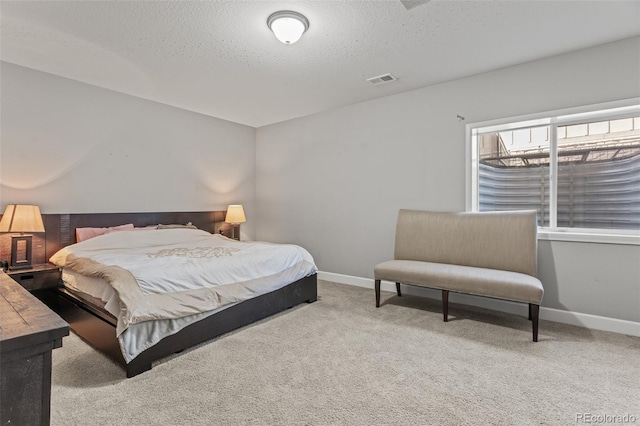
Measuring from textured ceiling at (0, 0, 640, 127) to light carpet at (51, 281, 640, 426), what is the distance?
8.32 ft

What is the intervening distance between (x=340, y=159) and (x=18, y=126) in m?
3.61

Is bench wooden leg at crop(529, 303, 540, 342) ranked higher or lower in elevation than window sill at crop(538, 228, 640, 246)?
lower

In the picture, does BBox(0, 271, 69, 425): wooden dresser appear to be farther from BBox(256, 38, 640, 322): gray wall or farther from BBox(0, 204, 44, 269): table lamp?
BBox(256, 38, 640, 322): gray wall

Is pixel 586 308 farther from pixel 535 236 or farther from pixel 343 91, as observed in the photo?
pixel 343 91

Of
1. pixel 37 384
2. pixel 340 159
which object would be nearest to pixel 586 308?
pixel 340 159

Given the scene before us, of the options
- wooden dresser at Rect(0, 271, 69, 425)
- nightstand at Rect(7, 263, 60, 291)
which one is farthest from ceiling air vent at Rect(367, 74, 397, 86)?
nightstand at Rect(7, 263, 60, 291)

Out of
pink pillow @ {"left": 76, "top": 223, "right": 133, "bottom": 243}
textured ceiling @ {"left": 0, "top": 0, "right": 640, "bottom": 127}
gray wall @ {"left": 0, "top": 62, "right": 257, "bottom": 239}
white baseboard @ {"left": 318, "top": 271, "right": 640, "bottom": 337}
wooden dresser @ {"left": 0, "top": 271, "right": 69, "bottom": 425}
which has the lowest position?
white baseboard @ {"left": 318, "top": 271, "right": 640, "bottom": 337}

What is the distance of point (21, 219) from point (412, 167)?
13.5 feet

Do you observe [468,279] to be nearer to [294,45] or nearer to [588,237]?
[588,237]

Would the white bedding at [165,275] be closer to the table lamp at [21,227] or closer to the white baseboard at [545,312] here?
the table lamp at [21,227]

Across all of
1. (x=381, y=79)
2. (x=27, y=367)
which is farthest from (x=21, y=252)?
(x=381, y=79)

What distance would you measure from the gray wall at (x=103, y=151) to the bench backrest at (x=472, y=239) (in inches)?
119

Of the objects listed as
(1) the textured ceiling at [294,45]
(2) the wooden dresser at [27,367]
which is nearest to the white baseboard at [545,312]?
(1) the textured ceiling at [294,45]

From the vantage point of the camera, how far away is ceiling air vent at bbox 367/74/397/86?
11.1ft
